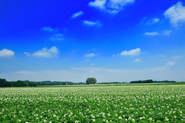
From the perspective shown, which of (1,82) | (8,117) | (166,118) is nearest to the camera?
(166,118)

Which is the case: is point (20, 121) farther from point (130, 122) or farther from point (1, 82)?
point (1, 82)

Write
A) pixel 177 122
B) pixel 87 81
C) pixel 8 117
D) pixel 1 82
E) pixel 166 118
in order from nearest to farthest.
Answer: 1. pixel 177 122
2. pixel 166 118
3. pixel 8 117
4. pixel 1 82
5. pixel 87 81

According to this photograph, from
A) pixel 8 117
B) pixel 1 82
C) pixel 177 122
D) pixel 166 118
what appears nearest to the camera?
pixel 177 122

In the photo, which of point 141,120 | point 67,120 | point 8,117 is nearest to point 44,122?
point 67,120

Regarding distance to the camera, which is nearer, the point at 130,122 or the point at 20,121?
the point at 130,122

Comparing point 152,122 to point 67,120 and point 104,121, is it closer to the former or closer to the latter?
point 104,121

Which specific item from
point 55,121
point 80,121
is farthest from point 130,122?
point 55,121

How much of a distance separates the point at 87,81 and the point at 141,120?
6878 inches

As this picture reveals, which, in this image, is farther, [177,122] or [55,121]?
[55,121]

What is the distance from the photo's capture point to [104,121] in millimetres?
7484

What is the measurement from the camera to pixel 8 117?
29.0 ft

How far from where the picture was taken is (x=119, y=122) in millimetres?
7234

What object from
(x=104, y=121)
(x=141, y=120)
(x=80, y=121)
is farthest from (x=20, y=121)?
(x=141, y=120)

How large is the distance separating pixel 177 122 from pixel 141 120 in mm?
1889
